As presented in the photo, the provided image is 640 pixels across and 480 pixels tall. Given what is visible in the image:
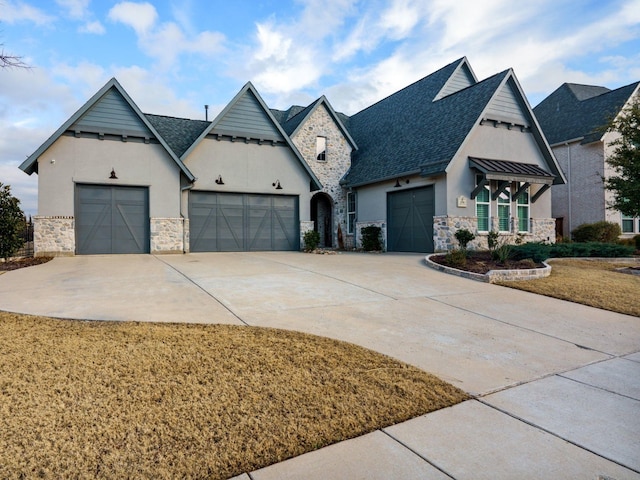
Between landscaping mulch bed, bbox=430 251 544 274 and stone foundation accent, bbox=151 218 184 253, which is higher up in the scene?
stone foundation accent, bbox=151 218 184 253

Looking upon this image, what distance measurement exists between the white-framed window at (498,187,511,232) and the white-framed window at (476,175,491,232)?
73 centimetres

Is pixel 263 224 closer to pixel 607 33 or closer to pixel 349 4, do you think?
pixel 349 4

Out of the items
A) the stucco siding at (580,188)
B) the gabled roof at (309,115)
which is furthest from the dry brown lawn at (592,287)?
the gabled roof at (309,115)

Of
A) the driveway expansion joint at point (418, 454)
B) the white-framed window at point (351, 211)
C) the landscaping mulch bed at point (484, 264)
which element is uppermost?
the white-framed window at point (351, 211)

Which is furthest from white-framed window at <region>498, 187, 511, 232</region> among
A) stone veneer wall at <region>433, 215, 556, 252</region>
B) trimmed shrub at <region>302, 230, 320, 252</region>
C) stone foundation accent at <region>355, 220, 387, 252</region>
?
trimmed shrub at <region>302, 230, 320, 252</region>

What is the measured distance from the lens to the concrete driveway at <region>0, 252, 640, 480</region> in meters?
2.51

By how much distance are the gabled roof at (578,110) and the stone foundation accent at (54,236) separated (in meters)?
24.4

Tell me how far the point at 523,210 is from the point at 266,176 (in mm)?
12231

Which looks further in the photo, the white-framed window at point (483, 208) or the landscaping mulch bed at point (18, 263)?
the white-framed window at point (483, 208)

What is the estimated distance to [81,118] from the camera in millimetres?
14406

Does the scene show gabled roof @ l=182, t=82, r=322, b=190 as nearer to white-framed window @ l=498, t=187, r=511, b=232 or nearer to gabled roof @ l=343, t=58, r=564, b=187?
gabled roof @ l=343, t=58, r=564, b=187

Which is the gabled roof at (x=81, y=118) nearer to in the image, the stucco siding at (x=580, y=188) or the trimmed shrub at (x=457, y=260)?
the trimmed shrub at (x=457, y=260)

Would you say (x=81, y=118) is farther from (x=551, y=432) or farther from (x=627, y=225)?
(x=627, y=225)

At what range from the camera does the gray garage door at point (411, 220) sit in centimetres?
1681
